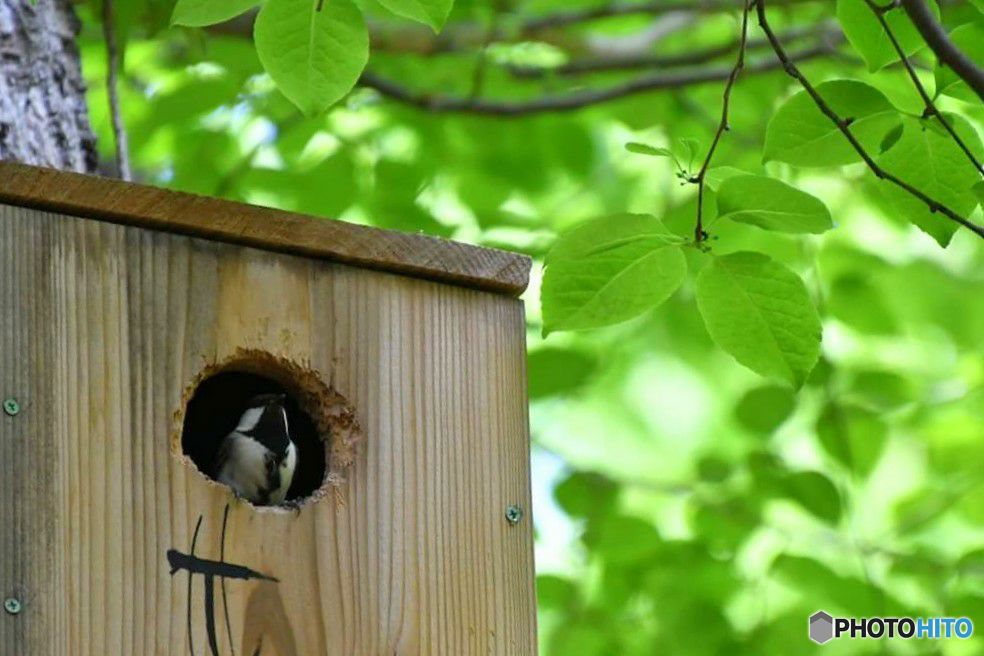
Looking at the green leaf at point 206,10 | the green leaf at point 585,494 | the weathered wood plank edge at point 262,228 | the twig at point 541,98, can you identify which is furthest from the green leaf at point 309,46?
the green leaf at point 585,494

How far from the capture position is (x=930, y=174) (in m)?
1.85

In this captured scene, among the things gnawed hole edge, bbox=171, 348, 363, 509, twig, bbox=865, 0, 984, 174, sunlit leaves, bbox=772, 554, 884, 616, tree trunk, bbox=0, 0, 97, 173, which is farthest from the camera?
sunlit leaves, bbox=772, 554, 884, 616

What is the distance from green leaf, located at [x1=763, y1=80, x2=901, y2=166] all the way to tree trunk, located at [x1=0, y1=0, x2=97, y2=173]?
3.90 feet

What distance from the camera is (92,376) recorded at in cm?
180

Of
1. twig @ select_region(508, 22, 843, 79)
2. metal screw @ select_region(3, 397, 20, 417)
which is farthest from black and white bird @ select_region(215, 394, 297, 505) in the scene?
twig @ select_region(508, 22, 843, 79)

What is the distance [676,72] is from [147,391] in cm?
190

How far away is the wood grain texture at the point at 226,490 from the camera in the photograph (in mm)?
1743

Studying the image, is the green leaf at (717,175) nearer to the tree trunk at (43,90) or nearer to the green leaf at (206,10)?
the green leaf at (206,10)

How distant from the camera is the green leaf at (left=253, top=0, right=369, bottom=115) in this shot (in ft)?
5.96

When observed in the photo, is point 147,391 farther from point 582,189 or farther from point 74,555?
point 582,189

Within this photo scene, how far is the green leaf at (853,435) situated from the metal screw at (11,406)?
199cm

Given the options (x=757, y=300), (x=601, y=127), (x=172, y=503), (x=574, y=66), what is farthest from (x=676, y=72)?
(x=172, y=503)

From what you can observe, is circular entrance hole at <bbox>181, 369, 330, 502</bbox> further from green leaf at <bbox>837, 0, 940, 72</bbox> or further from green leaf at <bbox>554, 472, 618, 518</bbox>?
green leaf at <bbox>554, 472, 618, 518</bbox>

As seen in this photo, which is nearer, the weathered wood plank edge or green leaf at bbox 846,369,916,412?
the weathered wood plank edge
